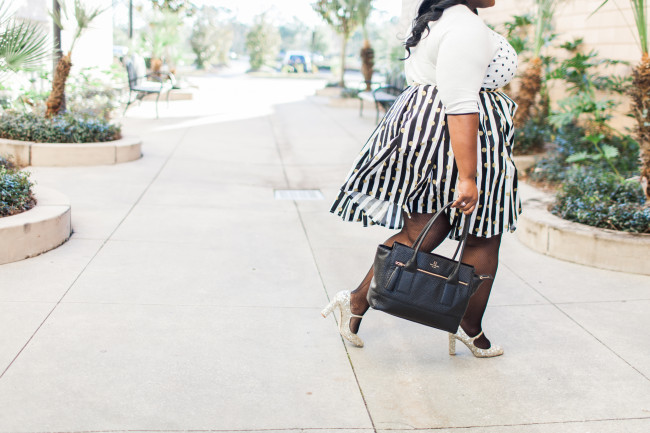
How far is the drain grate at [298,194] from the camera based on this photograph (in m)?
6.84

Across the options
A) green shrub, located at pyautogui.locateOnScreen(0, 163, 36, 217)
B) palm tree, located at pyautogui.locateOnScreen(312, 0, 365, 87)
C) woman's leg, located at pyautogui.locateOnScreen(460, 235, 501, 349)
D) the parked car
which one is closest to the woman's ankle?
woman's leg, located at pyautogui.locateOnScreen(460, 235, 501, 349)

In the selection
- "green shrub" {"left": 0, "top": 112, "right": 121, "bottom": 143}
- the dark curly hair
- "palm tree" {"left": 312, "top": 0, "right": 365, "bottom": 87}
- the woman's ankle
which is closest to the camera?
the dark curly hair

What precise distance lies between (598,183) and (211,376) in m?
3.75

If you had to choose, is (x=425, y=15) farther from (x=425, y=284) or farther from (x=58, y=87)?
(x=58, y=87)

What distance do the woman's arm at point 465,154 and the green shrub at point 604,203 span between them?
254cm

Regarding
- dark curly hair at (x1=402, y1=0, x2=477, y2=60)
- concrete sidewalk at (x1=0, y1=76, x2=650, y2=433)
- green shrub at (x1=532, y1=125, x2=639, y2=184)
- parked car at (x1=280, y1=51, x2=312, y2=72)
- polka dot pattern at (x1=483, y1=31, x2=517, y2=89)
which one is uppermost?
parked car at (x1=280, y1=51, x2=312, y2=72)

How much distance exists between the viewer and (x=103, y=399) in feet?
9.26

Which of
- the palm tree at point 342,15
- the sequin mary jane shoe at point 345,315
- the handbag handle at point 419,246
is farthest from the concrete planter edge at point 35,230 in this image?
the palm tree at point 342,15

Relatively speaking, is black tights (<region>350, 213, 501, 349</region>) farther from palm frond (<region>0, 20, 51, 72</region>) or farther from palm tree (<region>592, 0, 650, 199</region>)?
palm frond (<region>0, 20, 51, 72</region>)

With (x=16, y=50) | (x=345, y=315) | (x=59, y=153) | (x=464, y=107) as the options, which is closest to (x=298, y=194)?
(x=59, y=153)

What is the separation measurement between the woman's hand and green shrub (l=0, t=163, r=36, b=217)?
10.2 feet

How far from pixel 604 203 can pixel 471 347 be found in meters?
2.35

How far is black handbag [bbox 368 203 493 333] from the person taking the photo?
9.39 ft

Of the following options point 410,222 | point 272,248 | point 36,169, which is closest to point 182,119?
point 36,169
